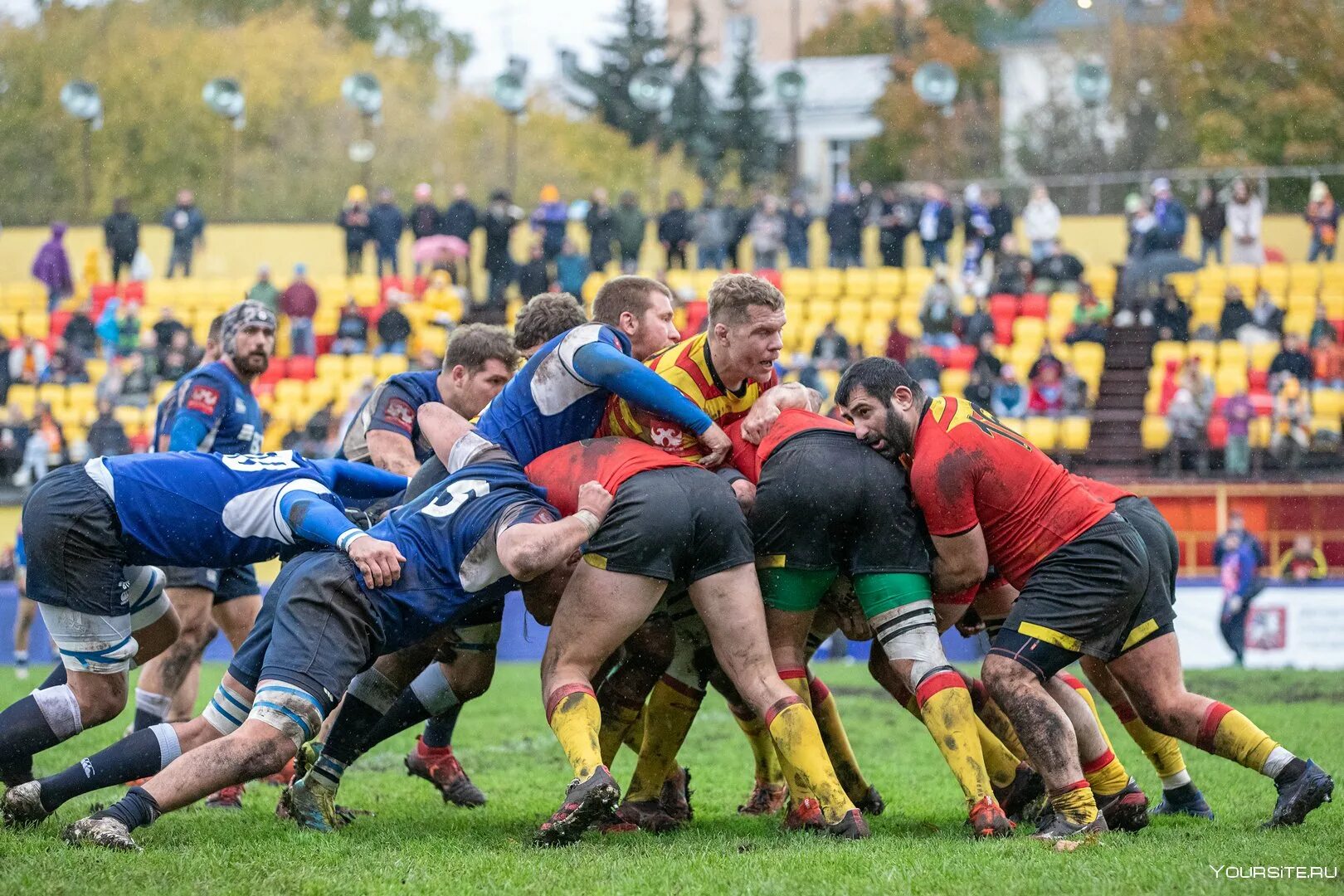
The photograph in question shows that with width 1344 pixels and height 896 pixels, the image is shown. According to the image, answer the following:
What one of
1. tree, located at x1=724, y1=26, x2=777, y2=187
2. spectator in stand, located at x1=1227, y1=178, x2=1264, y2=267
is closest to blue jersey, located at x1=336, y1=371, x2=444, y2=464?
spectator in stand, located at x1=1227, y1=178, x2=1264, y2=267

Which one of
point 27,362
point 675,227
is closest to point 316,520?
point 675,227

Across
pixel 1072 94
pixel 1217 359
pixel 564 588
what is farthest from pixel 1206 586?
pixel 1072 94

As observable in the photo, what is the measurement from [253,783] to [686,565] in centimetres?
335

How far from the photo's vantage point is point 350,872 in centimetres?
559

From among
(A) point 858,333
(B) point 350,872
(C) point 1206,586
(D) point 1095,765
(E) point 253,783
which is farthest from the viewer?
(A) point 858,333

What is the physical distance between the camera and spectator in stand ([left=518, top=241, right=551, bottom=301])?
25.5 meters

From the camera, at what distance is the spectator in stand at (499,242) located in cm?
2569

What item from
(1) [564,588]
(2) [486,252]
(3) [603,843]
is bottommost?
(3) [603,843]

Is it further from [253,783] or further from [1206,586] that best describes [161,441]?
[1206,586]

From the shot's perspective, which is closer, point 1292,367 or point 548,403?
point 548,403

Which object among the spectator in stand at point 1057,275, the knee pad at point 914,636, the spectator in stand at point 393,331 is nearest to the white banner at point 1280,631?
the spectator in stand at point 1057,275

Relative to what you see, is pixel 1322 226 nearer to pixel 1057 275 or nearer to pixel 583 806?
pixel 1057 275

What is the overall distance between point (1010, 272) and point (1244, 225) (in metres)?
4.18

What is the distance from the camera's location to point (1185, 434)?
21297 mm
